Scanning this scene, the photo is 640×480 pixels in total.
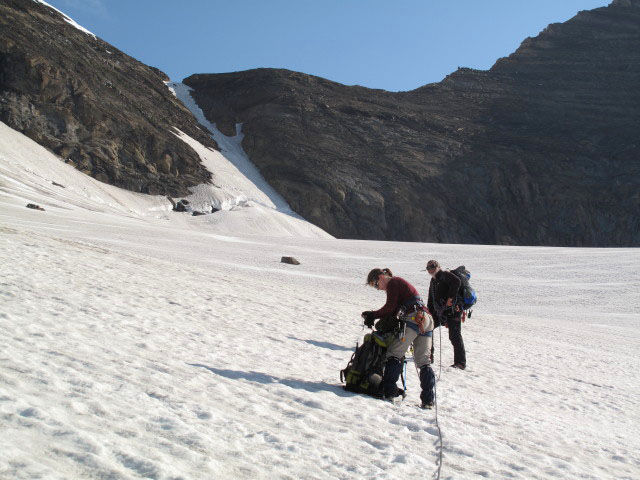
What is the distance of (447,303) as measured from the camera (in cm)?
779

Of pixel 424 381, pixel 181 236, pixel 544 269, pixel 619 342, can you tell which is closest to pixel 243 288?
pixel 424 381

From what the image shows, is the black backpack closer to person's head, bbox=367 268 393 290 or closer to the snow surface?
the snow surface

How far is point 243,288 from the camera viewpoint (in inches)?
526

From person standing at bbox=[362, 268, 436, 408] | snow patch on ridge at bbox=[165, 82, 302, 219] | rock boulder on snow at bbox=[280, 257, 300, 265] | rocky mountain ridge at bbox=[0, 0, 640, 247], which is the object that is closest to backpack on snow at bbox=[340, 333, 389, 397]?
person standing at bbox=[362, 268, 436, 408]

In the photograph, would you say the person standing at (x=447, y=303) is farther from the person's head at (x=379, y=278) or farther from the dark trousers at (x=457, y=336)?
the person's head at (x=379, y=278)

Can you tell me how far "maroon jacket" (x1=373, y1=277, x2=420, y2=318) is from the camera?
18.4 ft

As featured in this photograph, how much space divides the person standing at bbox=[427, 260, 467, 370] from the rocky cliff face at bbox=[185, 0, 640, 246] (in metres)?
54.6

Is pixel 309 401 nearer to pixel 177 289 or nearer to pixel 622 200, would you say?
pixel 177 289

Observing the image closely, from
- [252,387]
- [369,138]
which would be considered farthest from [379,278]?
[369,138]

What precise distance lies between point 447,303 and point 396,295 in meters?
2.43

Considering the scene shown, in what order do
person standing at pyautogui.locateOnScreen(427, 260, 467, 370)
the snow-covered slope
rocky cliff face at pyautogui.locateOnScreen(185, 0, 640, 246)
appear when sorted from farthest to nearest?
1. rocky cliff face at pyautogui.locateOnScreen(185, 0, 640, 246)
2. the snow-covered slope
3. person standing at pyautogui.locateOnScreen(427, 260, 467, 370)

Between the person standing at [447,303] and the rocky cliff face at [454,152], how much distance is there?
179 feet

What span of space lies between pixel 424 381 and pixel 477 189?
68.6 meters

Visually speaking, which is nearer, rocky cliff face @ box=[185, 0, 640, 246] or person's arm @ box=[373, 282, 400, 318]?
person's arm @ box=[373, 282, 400, 318]
